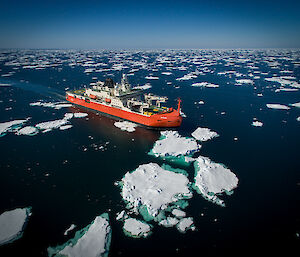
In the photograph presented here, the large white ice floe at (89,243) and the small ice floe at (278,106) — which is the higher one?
the small ice floe at (278,106)

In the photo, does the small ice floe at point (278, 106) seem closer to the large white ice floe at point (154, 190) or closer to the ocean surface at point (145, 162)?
the ocean surface at point (145, 162)

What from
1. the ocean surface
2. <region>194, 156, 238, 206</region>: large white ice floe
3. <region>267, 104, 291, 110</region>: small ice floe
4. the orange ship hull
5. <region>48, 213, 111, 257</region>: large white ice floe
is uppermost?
the orange ship hull

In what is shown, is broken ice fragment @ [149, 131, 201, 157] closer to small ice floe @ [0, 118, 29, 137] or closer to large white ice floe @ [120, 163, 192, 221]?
large white ice floe @ [120, 163, 192, 221]

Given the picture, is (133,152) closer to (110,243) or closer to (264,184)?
(110,243)

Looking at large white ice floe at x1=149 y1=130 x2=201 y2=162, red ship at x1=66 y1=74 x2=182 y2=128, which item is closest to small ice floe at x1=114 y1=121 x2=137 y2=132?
red ship at x1=66 y1=74 x2=182 y2=128

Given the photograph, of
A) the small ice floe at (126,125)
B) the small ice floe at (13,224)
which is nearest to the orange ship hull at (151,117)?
the small ice floe at (126,125)
